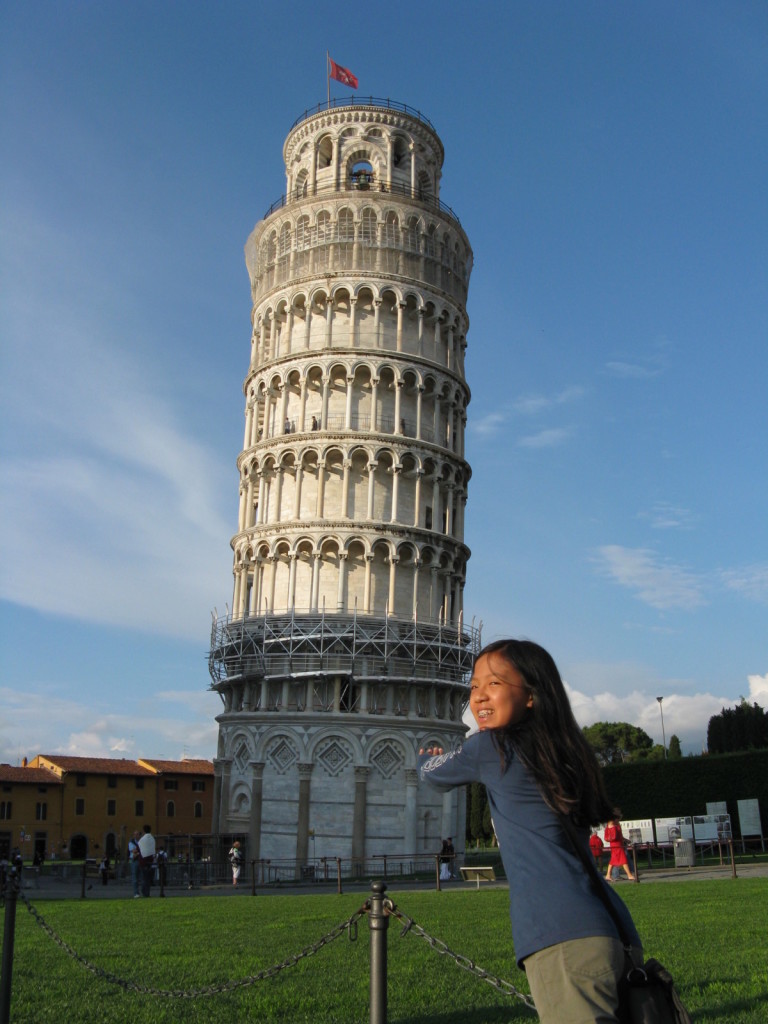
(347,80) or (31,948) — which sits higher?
(347,80)

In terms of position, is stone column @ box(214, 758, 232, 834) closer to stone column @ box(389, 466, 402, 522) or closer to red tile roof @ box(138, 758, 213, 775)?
stone column @ box(389, 466, 402, 522)

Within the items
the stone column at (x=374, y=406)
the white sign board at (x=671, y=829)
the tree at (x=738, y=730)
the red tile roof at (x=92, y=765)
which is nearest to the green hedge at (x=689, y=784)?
the white sign board at (x=671, y=829)

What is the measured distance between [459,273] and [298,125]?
41.8ft

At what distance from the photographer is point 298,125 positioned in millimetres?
54656

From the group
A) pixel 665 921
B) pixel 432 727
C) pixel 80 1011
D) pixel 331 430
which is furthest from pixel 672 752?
pixel 80 1011

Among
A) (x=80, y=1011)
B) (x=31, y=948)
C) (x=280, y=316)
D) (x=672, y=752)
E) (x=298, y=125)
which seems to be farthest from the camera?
(x=672, y=752)

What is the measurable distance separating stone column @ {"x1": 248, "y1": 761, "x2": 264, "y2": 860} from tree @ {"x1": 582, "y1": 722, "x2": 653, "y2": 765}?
60.8 m

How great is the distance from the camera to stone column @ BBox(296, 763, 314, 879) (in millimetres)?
41438

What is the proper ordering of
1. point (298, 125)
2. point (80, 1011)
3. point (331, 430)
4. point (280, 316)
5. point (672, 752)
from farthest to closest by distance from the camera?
point (672, 752)
point (298, 125)
point (280, 316)
point (331, 430)
point (80, 1011)

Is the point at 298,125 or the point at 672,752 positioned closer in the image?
the point at 298,125

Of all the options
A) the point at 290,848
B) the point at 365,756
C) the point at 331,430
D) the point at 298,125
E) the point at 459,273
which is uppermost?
the point at 298,125

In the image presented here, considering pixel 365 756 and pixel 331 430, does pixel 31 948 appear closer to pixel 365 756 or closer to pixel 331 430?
pixel 365 756

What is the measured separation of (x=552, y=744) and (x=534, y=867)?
494 millimetres

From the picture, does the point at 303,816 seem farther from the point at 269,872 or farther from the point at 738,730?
the point at 738,730
